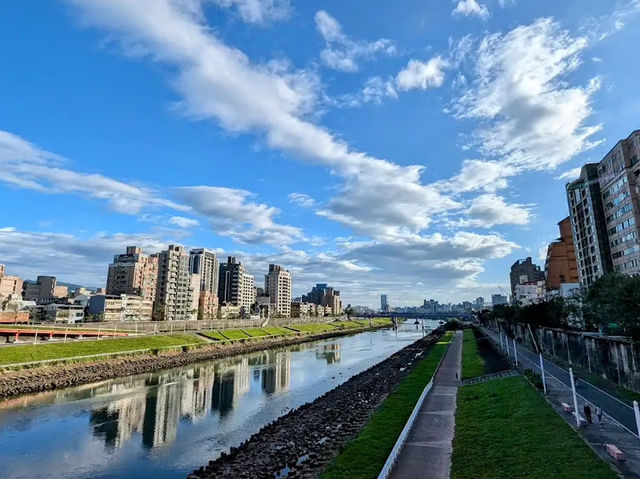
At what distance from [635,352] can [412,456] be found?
21.6 m

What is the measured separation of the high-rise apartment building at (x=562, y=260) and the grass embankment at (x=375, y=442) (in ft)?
351

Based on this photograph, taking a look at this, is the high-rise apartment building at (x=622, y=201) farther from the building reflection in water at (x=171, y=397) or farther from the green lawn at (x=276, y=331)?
the green lawn at (x=276, y=331)

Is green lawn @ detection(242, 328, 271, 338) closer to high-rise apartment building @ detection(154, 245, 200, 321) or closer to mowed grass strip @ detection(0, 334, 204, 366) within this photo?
mowed grass strip @ detection(0, 334, 204, 366)

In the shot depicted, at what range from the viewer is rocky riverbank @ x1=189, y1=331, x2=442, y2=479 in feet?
62.6

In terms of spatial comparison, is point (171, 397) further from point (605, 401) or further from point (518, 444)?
point (605, 401)

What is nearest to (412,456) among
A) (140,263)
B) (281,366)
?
(281,366)

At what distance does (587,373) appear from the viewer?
37.2 meters

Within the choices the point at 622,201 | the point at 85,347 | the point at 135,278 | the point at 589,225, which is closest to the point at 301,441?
the point at 85,347

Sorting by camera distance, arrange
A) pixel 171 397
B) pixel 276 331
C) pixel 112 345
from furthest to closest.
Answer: pixel 276 331 → pixel 112 345 → pixel 171 397

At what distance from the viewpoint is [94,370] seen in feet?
163

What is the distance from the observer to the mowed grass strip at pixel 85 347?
148ft

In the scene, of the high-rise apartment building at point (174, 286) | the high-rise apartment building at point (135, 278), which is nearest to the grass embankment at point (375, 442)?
the high-rise apartment building at point (174, 286)

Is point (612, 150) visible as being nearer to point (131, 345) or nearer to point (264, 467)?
point (264, 467)

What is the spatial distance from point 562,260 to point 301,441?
126 m
